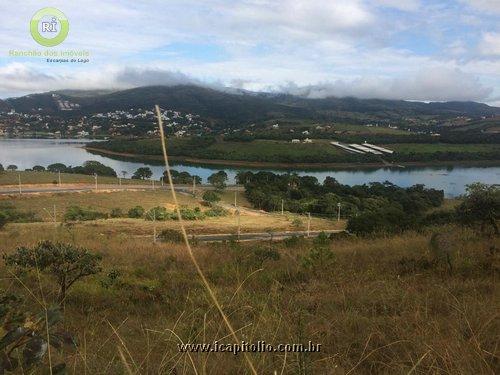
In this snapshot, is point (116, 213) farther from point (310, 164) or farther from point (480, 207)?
point (310, 164)

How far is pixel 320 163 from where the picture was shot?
7131cm

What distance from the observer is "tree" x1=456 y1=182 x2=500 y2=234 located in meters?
7.12

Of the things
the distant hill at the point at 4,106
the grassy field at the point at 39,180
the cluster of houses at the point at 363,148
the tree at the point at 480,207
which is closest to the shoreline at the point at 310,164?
the cluster of houses at the point at 363,148

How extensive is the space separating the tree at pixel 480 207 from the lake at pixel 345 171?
43593 millimetres

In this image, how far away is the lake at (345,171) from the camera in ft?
185

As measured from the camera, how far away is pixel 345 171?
67000 millimetres

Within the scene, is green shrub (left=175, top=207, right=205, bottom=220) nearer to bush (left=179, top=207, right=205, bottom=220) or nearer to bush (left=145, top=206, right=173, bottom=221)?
bush (left=179, top=207, right=205, bottom=220)

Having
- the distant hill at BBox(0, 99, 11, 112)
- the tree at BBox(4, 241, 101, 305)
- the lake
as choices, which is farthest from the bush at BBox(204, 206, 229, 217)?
the distant hill at BBox(0, 99, 11, 112)

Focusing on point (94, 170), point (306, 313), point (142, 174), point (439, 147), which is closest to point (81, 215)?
point (306, 313)

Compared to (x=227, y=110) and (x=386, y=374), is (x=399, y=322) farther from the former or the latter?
(x=227, y=110)

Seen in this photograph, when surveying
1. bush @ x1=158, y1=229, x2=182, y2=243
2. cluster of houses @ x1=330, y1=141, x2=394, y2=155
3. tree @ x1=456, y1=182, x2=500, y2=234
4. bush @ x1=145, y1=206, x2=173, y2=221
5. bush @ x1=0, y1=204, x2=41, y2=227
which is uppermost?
tree @ x1=456, y1=182, x2=500, y2=234

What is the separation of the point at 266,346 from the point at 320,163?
70968 mm

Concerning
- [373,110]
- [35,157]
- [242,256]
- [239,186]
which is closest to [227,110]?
[373,110]

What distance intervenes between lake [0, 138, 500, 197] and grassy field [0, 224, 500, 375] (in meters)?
48.1
